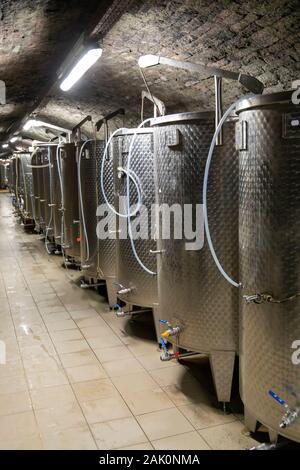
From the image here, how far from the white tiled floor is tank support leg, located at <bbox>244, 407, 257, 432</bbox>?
6 centimetres

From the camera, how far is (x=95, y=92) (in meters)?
6.58

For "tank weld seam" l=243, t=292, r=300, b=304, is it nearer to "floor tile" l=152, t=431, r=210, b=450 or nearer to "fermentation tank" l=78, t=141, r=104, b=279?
"floor tile" l=152, t=431, r=210, b=450

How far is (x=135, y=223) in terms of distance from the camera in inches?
160

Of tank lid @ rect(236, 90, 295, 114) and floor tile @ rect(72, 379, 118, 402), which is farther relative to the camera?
floor tile @ rect(72, 379, 118, 402)

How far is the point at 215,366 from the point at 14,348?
196 centimetres

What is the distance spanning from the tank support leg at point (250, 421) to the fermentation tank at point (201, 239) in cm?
30

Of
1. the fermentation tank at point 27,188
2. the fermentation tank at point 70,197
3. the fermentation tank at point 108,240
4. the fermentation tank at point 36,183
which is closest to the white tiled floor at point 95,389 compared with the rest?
the fermentation tank at point 108,240

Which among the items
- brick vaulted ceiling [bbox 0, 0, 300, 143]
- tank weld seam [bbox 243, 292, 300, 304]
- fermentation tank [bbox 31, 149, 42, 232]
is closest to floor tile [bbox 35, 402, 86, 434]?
tank weld seam [bbox 243, 292, 300, 304]

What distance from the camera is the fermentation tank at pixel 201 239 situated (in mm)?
2789

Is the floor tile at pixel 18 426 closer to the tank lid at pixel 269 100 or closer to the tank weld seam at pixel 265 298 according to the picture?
the tank weld seam at pixel 265 298

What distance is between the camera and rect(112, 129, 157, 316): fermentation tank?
3.87 metres

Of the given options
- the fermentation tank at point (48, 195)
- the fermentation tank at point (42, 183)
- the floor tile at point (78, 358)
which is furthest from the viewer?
the fermentation tank at point (42, 183)

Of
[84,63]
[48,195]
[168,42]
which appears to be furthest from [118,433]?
[48,195]
